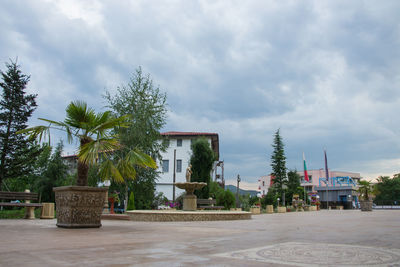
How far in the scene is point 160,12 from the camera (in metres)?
12.0

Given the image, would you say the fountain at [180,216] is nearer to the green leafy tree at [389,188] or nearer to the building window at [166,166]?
the building window at [166,166]

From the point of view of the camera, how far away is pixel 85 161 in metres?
6.93

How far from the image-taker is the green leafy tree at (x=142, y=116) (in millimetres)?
23594

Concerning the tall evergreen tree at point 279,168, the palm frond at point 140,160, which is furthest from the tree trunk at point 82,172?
the tall evergreen tree at point 279,168

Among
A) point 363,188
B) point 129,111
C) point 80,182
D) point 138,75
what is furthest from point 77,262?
point 363,188

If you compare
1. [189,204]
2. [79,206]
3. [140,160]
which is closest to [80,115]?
[140,160]

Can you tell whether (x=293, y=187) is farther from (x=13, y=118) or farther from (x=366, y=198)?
(x=13, y=118)

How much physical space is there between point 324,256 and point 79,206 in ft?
19.0

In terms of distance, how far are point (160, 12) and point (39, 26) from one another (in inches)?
173

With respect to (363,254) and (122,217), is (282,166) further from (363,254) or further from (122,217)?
(363,254)

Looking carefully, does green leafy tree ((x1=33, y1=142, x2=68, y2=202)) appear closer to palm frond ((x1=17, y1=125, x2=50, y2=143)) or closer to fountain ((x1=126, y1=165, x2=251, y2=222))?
fountain ((x1=126, y1=165, x2=251, y2=222))

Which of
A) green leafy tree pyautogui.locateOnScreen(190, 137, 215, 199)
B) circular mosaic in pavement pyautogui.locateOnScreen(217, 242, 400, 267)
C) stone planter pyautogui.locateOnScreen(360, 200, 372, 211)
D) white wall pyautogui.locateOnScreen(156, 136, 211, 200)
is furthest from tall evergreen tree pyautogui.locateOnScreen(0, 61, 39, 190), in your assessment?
stone planter pyautogui.locateOnScreen(360, 200, 372, 211)

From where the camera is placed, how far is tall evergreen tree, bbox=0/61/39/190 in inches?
989

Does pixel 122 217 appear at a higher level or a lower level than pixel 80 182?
lower
